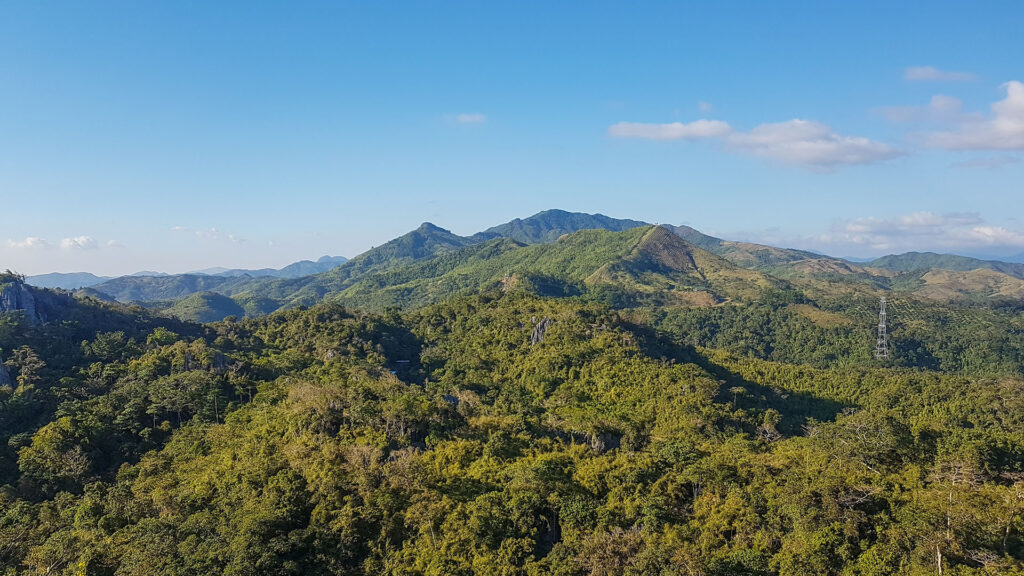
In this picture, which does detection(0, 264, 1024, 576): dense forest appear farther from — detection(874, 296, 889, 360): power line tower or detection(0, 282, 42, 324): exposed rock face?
detection(874, 296, 889, 360): power line tower

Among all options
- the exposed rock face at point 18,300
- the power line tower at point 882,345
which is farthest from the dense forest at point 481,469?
the power line tower at point 882,345

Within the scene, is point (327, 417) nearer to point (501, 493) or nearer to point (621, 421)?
point (501, 493)

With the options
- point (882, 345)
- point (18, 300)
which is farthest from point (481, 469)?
point (882, 345)

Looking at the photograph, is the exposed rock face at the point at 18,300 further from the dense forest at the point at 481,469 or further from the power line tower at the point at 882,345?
the power line tower at the point at 882,345

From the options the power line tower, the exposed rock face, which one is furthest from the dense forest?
the power line tower

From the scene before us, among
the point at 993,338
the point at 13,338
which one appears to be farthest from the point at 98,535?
the point at 993,338

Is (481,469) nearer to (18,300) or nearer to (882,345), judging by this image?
(18,300)
